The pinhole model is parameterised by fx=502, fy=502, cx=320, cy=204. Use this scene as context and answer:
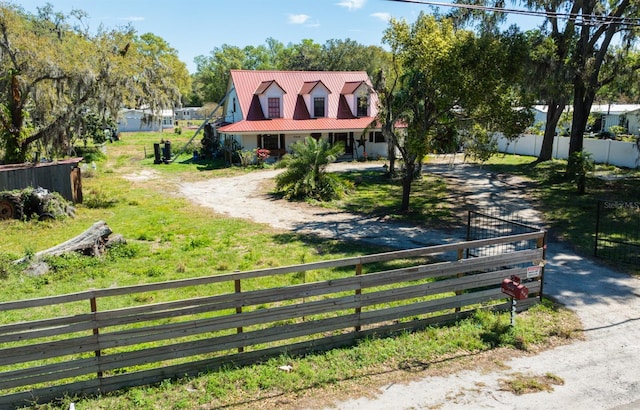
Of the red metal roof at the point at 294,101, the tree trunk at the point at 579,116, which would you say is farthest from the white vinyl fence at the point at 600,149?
the red metal roof at the point at 294,101

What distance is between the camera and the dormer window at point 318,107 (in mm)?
34719

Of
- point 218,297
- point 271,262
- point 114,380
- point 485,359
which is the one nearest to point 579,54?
point 271,262

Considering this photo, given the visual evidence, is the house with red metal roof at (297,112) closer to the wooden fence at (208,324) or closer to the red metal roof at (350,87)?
the red metal roof at (350,87)

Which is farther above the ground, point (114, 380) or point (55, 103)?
point (55, 103)

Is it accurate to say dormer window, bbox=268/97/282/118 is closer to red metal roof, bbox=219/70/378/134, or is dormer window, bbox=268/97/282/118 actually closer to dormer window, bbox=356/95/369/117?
red metal roof, bbox=219/70/378/134

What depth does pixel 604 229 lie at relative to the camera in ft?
48.7

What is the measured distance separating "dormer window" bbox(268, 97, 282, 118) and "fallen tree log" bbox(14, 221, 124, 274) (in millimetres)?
22226

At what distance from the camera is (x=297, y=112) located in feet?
113

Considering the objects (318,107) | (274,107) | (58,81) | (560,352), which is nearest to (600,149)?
(318,107)

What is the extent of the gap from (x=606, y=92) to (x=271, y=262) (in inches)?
1413

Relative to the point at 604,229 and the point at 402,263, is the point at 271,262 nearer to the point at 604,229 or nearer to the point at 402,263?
the point at 402,263

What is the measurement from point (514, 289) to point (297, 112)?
28.3 m

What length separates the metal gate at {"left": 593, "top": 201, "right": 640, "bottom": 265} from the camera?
1200 cm

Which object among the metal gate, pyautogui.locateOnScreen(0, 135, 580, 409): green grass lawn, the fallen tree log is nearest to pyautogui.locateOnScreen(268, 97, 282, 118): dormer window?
pyautogui.locateOnScreen(0, 135, 580, 409): green grass lawn
